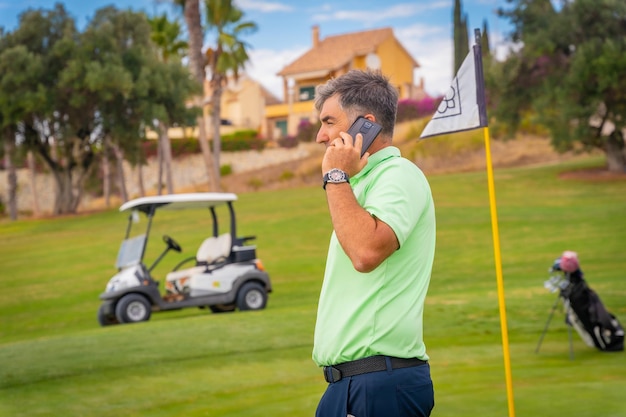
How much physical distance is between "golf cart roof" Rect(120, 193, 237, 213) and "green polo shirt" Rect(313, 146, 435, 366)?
12.4 meters

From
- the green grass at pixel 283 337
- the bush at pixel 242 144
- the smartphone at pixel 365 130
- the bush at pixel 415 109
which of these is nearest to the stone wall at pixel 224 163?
the bush at pixel 242 144

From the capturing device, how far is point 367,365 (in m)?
2.85

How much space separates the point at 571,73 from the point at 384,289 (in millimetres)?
34507

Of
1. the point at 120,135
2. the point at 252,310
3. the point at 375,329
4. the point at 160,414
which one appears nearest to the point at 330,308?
the point at 375,329

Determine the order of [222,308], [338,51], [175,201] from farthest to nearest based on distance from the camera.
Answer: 1. [338,51]
2. [222,308]
3. [175,201]

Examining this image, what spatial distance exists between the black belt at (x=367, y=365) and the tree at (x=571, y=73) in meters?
33.4

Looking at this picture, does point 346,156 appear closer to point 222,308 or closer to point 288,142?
point 222,308

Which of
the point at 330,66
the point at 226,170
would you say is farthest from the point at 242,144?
the point at 330,66

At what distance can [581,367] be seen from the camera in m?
8.80

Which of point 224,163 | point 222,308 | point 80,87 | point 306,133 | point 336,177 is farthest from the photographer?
point 306,133

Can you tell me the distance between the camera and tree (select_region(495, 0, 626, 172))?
1390 inches

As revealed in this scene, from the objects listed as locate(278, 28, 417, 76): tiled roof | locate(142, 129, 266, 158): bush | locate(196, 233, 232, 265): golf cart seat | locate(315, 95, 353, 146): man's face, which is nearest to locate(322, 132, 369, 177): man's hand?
locate(315, 95, 353, 146): man's face

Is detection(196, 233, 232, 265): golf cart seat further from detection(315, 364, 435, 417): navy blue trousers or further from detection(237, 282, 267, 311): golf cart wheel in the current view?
detection(315, 364, 435, 417): navy blue trousers

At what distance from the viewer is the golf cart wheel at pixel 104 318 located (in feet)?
49.9
